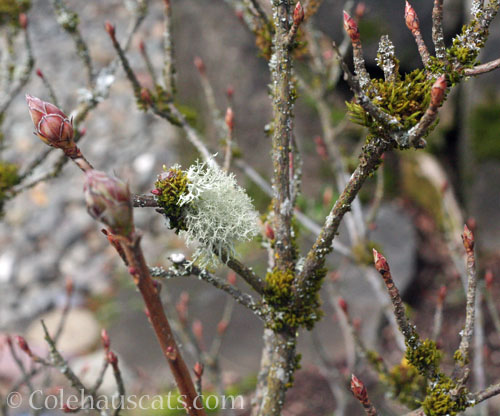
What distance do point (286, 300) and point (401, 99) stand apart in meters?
0.52

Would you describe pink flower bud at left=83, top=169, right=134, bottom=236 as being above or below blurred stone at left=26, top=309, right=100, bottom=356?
below

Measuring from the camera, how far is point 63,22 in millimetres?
1815

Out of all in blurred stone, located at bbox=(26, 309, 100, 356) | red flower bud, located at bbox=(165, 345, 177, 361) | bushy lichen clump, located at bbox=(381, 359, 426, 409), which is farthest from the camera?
blurred stone, located at bbox=(26, 309, 100, 356)

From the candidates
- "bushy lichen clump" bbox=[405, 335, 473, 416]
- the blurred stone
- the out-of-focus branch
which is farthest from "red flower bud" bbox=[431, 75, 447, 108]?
the blurred stone

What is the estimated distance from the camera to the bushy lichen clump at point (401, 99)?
0.89 metres

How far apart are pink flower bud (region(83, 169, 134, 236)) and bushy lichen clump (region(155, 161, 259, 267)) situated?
0.23 metres

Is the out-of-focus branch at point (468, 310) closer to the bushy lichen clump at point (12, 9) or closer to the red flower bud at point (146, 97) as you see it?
the red flower bud at point (146, 97)

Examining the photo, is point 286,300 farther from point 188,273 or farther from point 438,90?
point 438,90

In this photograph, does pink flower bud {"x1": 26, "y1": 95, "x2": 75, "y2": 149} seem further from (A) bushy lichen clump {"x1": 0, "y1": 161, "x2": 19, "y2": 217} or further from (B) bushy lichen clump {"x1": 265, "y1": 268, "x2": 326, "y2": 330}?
(A) bushy lichen clump {"x1": 0, "y1": 161, "x2": 19, "y2": 217}

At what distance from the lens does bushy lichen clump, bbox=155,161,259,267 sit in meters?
0.94

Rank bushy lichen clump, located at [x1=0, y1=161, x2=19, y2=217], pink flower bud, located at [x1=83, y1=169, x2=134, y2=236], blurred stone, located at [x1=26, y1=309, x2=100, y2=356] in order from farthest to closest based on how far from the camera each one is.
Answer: blurred stone, located at [x1=26, y1=309, x2=100, y2=356], bushy lichen clump, located at [x1=0, y1=161, x2=19, y2=217], pink flower bud, located at [x1=83, y1=169, x2=134, y2=236]

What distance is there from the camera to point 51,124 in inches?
30.0

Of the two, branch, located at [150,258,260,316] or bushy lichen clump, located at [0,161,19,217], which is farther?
bushy lichen clump, located at [0,161,19,217]

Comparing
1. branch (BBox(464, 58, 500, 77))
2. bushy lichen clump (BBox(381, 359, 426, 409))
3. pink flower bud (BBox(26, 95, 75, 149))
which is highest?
branch (BBox(464, 58, 500, 77))
